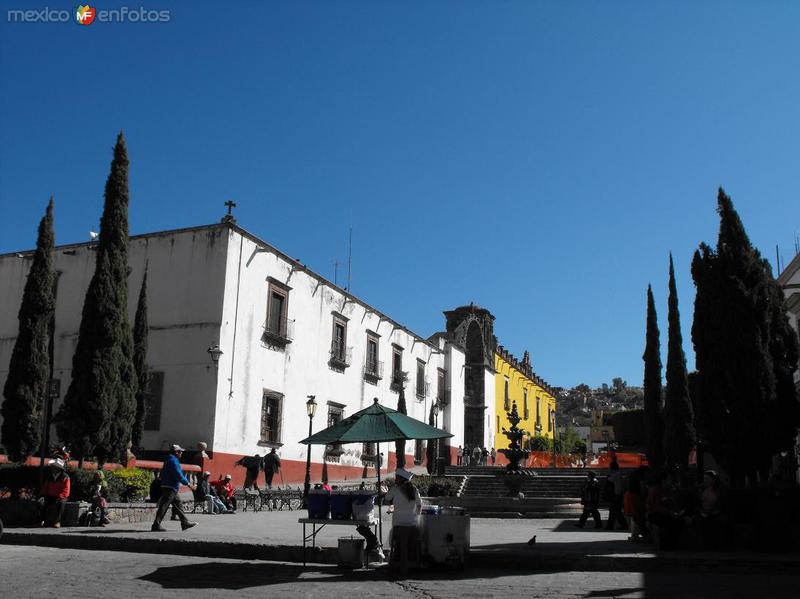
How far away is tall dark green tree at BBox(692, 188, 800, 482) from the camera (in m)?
11.9

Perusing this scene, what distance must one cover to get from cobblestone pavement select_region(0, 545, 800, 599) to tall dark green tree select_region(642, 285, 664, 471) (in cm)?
2374

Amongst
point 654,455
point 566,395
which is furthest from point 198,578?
point 566,395

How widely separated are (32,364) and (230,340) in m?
6.88

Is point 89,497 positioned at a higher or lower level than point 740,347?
lower

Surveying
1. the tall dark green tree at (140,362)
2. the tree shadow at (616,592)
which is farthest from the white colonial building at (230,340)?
the tree shadow at (616,592)

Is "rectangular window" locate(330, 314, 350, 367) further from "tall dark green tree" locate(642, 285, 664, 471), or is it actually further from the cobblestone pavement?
the cobblestone pavement

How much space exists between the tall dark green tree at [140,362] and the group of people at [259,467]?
321 cm

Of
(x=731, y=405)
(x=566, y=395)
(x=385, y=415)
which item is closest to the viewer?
(x=385, y=415)

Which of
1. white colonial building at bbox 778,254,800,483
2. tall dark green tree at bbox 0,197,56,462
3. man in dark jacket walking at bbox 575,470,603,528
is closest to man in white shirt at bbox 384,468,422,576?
man in dark jacket walking at bbox 575,470,603,528

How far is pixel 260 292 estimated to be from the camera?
24875 millimetres

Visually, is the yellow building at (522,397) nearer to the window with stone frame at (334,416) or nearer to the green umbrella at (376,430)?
the window with stone frame at (334,416)

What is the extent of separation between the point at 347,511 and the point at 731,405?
21.7ft

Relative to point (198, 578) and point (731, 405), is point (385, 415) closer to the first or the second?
point (198, 578)

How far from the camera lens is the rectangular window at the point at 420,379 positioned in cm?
3783
